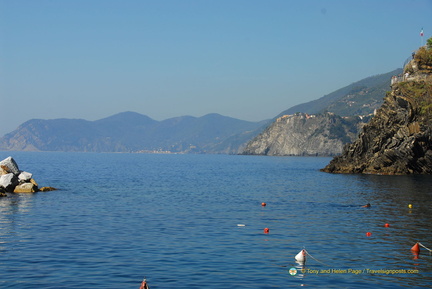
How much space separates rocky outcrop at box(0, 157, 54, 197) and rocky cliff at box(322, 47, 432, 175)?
73490 millimetres

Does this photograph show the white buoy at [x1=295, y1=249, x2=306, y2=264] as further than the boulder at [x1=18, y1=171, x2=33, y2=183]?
No

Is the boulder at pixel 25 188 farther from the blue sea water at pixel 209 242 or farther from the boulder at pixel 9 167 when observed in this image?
the blue sea water at pixel 209 242

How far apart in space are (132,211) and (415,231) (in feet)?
83.1

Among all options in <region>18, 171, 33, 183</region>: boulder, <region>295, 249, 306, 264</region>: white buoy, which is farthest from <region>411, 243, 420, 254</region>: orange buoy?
<region>18, 171, 33, 183</region>: boulder

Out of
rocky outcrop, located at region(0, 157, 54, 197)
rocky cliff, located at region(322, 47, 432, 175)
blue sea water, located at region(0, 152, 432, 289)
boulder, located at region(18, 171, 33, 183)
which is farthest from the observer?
rocky cliff, located at region(322, 47, 432, 175)

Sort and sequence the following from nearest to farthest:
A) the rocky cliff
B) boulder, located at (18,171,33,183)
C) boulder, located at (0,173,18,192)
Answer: boulder, located at (0,173,18,192) → boulder, located at (18,171,33,183) → the rocky cliff

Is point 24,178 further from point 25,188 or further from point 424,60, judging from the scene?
point 424,60

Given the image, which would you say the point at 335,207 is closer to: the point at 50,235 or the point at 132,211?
the point at 132,211

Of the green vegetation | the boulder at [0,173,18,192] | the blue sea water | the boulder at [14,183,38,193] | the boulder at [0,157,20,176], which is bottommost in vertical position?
the blue sea water

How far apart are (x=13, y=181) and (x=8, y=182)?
117 centimetres

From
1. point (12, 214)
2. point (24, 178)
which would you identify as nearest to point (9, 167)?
point (24, 178)

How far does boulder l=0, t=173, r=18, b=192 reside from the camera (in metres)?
63.4

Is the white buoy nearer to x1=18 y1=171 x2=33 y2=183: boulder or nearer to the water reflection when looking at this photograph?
the water reflection

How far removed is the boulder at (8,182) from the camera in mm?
63375
